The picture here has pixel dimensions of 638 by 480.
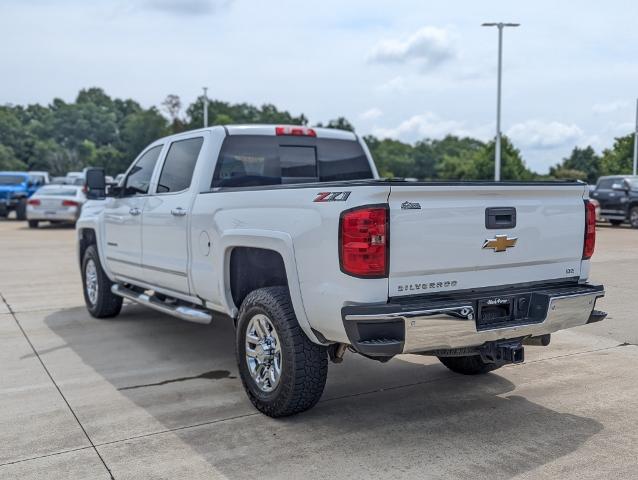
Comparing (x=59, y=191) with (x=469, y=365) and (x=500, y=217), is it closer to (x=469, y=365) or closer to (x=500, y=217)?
(x=469, y=365)

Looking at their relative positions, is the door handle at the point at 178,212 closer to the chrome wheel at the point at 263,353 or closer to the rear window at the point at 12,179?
the chrome wheel at the point at 263,353

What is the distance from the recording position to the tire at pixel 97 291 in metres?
7.85

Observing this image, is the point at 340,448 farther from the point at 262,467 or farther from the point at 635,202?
the point at 635,202

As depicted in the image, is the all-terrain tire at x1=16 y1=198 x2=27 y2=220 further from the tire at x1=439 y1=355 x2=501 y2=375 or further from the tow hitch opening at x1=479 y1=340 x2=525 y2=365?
the tow hitch opening at x1=479 y1=340 x2=525 y2=365

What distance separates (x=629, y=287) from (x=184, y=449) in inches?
303

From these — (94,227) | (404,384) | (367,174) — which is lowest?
(404,384)

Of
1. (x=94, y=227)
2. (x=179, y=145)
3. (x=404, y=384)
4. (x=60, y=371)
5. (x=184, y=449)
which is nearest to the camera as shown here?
(x=184, y=449)

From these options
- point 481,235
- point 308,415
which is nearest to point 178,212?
point 308,415

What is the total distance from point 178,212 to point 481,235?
2.59 m

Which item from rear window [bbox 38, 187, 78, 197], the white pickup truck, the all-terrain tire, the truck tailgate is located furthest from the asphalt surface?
the all-terrain tire

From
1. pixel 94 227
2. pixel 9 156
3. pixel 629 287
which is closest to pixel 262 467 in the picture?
pixel 94 227

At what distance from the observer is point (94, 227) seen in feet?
26.0

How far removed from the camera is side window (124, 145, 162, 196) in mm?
6875

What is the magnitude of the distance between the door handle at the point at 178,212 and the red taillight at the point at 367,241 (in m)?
2.16
